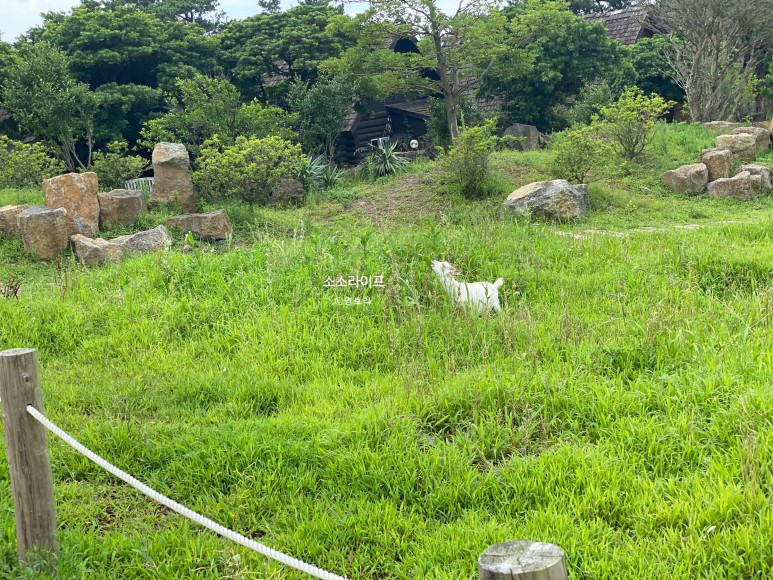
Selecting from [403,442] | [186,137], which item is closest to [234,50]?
[186,137]

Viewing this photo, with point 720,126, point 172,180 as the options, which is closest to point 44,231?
point 172,180

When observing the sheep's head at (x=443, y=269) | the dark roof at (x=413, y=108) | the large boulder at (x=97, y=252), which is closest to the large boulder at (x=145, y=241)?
the large boulder at (x=97, y=252)

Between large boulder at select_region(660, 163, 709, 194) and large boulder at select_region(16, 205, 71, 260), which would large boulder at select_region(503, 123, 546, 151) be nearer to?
large boulder at select_region(660, 163, 709, 194)

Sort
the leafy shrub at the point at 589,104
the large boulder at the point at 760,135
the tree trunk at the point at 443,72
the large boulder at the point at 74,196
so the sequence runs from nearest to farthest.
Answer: the large boulder at the point at 74,196
the large boulder at the point at 760,135
the tree trunk at the point at 443,72
the leafy shrub at the point at 589,104

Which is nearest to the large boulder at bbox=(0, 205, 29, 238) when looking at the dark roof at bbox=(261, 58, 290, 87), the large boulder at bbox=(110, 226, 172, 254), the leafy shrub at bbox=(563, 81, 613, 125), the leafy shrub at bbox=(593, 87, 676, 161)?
the large boulder at bbox=(110, 226, 172, 254)

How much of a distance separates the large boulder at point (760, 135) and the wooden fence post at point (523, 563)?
14584mm

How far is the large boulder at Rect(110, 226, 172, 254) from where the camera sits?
891 centimetres

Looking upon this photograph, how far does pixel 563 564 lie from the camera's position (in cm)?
133

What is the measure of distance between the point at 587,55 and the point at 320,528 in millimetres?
17668

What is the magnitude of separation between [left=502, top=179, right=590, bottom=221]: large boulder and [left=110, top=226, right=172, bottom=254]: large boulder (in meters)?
4.78

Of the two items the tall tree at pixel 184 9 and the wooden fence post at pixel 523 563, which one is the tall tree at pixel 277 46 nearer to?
the tall tree at pixel 184 9

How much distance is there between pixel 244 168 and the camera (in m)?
11.3

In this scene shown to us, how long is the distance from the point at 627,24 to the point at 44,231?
19992 mm

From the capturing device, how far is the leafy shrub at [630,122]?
12.1 metres
